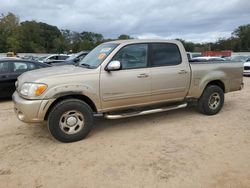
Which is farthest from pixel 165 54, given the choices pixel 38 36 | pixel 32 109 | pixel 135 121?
pixel 38 36

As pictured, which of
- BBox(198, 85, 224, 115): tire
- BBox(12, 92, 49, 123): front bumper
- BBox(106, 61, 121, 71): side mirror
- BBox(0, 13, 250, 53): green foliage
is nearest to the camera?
BBox(12, 92, 49, 123): front bumper

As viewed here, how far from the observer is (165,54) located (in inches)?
218

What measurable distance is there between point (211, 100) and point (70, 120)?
3.55 meters

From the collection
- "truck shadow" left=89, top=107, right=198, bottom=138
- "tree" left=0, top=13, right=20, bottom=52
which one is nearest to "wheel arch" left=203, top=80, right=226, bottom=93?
"truck shadow" left=89, top=107, right=198, bottom=138

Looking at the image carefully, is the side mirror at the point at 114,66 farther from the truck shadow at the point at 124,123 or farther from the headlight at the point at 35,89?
the truck shadow at the point at 124,123

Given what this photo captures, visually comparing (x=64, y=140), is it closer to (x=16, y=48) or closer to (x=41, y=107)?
(x=41, y=107)

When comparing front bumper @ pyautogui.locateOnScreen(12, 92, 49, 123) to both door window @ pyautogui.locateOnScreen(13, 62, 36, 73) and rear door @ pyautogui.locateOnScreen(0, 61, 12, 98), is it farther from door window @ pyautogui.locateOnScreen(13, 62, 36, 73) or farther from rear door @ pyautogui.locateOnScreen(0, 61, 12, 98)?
door window @ pyautogui.locateOnScreen(13, 62, 36, 73)

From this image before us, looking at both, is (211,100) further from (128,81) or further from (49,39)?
(49,39)

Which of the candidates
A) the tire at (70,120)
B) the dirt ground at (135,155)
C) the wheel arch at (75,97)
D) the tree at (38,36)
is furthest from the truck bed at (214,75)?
the tree at (38,36)

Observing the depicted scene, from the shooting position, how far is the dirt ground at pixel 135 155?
11.0 ft

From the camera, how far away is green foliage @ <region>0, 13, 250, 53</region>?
70.9 metres

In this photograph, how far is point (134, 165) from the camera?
12.3ft

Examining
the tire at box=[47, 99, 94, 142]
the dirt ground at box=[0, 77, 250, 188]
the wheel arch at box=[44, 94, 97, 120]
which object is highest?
the wheel arch at box=[44, 94, 97, 120]

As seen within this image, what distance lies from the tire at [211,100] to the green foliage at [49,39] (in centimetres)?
5653
